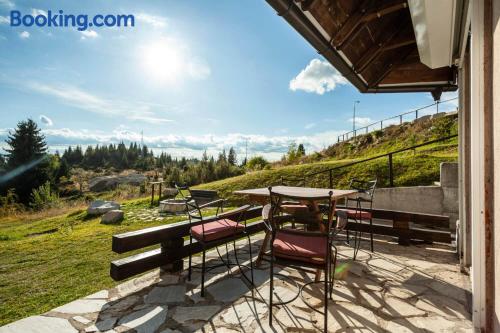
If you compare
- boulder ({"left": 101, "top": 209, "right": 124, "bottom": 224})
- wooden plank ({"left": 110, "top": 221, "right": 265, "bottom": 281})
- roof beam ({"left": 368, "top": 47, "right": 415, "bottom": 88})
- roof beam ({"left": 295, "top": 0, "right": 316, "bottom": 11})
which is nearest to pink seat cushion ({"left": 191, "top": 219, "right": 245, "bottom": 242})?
wooden plank ({"left": 110, "top": 221, "right": 265, "bottom": 281})

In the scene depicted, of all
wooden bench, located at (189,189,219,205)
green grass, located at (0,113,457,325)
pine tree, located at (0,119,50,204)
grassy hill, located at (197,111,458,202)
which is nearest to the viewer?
green grass, located at (0,113,457,325)

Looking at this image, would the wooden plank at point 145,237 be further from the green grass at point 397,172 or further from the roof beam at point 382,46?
the green grass at point 397,172

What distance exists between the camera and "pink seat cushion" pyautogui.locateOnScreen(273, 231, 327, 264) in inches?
71.0

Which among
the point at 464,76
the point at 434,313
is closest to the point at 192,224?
the point at 434,313

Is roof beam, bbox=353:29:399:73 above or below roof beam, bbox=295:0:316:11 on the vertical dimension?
above

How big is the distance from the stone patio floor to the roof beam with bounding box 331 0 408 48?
7.83 ft

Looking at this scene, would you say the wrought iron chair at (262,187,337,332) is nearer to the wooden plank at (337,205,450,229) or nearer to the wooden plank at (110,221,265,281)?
the wooden plank at (110,221,265,281)

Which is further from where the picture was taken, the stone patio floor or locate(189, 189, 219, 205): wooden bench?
locate(189, 189, 219, 205): wooden bench

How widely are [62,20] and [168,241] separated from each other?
13.3ft

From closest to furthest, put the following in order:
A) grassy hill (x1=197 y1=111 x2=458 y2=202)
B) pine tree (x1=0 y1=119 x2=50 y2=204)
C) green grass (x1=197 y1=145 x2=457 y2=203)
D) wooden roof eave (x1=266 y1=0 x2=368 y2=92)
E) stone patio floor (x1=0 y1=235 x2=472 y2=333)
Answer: wooden roof eave (x1=266 y1=0 x2=368 y2=92)
stone patio floor (x1=0 y1=235 x2=472 y2=333)
green grass (x1=197 y1=145 x2=457 y2=203)
grassy hill (x1=197 y1=111 x2=458 y2=202)
pine tree (x1=0 y1=119 x2=50 y2=204)

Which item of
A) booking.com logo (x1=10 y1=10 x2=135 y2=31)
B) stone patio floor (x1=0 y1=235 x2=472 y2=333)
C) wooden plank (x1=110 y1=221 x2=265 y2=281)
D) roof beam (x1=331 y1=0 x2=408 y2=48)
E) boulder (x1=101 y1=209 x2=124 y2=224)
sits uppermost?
booking.com logo (x1=10 y1=10 x2=135 y2=31)

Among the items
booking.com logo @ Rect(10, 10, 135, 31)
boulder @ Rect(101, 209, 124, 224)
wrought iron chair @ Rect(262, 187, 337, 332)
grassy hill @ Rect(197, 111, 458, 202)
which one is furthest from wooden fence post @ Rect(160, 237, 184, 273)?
grassy hill @ Rect(197, 111, 458, 202)

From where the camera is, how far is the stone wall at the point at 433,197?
4246 mm

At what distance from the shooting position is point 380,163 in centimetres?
767
